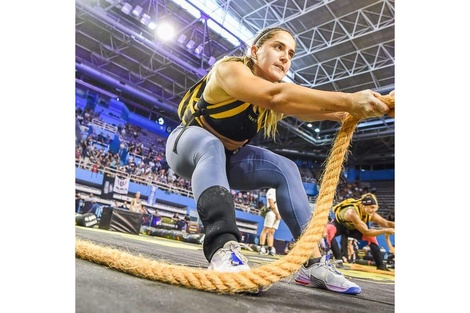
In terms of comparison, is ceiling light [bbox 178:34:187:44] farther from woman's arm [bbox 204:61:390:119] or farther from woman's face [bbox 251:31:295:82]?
woman's arm [bbox 204:61:390:119]

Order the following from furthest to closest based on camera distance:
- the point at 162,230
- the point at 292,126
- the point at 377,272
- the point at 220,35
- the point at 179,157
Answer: the point at 162,230 → the point at 377,272 → the point at 292,126 → the point at 220,35 → the point at 179,157

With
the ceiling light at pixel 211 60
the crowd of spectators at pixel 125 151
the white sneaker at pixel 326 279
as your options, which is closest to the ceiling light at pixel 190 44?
the ceiling light at pixel 211 60

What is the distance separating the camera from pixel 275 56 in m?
0.81

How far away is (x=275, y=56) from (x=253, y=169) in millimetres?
307

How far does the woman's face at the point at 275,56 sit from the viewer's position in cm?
81

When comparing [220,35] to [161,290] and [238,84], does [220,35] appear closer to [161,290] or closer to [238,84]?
[238,84]

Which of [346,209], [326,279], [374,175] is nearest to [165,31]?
[326,279]

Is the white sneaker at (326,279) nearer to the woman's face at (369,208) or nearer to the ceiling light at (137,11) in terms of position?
the ceiling light at (137,11)

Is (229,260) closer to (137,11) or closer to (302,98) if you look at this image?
(302,98)

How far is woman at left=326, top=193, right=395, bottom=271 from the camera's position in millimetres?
2629

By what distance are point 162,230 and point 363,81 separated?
3263 millimetres

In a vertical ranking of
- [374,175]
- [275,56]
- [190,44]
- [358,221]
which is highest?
[190,44]
